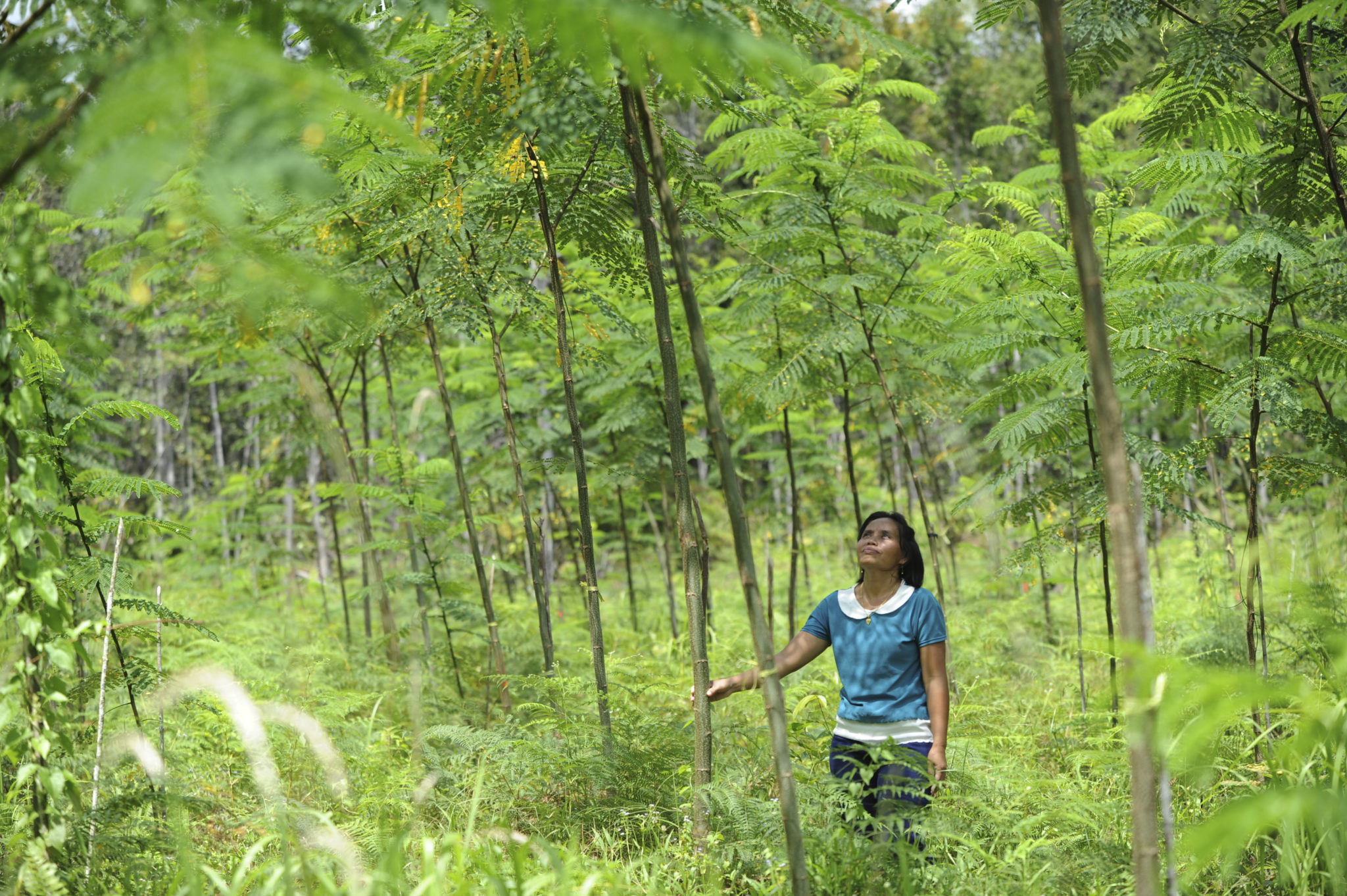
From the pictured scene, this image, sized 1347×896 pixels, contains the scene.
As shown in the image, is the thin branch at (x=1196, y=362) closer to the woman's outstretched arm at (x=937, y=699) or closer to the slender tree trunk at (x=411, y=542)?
the woman's outstretched arm at (x=937, y=699)

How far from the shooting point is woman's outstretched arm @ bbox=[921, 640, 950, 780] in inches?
125

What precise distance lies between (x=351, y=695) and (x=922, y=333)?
4.54 metres

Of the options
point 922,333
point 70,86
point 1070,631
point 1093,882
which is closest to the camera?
point 70,86

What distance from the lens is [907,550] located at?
3.62 metres

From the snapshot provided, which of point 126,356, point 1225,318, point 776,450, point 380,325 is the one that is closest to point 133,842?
point 380,325

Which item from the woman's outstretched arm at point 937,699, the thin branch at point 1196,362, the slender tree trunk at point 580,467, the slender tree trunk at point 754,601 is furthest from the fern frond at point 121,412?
the thin branch at point 1196,362

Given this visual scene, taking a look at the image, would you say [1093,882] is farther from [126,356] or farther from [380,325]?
[126,356]

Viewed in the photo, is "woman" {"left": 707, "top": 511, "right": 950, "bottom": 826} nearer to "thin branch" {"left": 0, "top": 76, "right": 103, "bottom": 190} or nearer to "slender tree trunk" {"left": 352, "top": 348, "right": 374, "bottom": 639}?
"thin branch" {"left": 0, "top": 76, "right": 103, "bottom": 190}

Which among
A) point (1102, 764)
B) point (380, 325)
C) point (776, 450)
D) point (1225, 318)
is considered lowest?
point (1102, 764)

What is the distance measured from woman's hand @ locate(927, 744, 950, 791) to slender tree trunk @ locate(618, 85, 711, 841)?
801mm

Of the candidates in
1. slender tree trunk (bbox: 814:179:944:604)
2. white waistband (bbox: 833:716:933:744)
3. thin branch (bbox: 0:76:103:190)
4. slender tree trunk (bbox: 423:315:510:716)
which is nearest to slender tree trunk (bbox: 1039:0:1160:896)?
white waistband (bbox: 833:716:933:744)

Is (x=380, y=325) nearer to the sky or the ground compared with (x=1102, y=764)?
nearer to the sky

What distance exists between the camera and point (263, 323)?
4988 millimetres

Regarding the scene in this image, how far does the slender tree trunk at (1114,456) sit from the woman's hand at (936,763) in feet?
4.38
